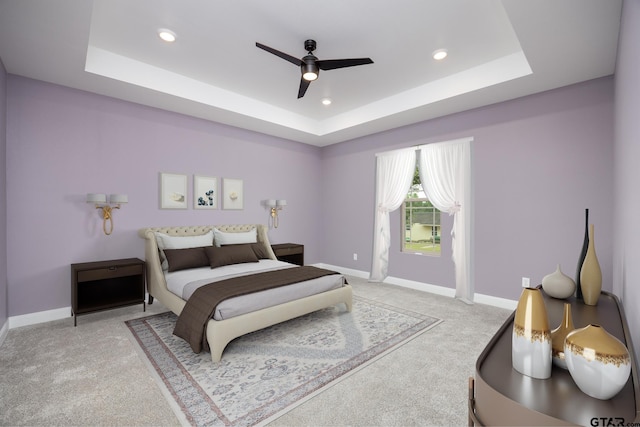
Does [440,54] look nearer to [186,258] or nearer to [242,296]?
[242,296]

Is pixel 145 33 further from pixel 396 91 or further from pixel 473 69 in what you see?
pixel 473 69

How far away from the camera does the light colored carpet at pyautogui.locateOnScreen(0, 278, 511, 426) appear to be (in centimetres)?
194

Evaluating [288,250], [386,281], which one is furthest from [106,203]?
[386,281]

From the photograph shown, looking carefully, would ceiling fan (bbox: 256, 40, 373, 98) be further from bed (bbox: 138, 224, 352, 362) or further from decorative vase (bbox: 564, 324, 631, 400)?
decorative vase (bbox: 564, 324, 631, 400)

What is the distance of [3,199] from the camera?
321cm

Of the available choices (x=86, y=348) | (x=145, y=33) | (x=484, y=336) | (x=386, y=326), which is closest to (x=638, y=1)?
(x=484, y=336)

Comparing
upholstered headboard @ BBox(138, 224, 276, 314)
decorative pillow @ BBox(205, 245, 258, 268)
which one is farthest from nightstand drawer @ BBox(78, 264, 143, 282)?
decorative pillow @ BBox(205, 245, 258, 268)

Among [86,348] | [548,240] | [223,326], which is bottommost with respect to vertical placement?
[86,348]

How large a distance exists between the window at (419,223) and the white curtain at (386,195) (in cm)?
17

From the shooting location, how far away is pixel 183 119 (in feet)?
15.2

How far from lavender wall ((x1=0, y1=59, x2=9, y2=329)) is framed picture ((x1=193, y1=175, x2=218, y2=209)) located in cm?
206

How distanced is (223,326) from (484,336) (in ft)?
8.65

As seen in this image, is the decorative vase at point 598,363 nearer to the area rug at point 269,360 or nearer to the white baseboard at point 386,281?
the area rug at point 269,360

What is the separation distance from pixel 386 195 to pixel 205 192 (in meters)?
3.06
